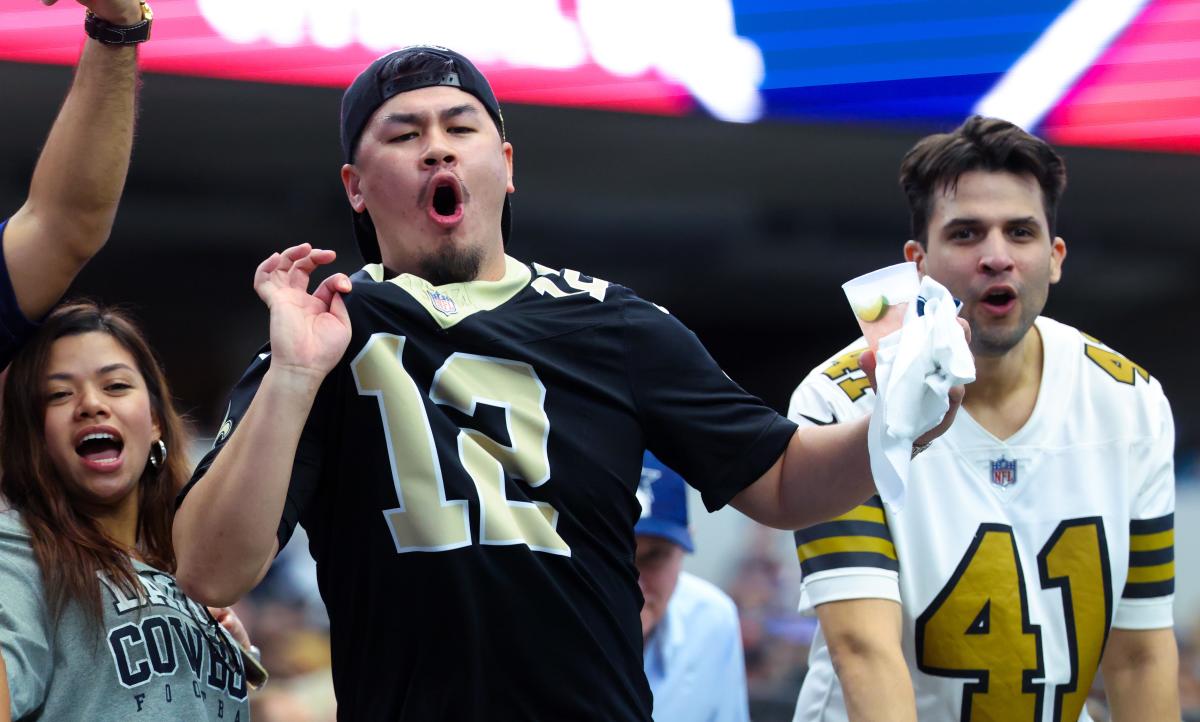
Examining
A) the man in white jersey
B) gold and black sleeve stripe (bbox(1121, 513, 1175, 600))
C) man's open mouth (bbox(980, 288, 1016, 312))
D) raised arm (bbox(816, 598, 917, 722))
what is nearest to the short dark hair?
the man in white jersey

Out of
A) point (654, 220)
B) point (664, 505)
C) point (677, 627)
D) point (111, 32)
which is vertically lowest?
point (677, 627)

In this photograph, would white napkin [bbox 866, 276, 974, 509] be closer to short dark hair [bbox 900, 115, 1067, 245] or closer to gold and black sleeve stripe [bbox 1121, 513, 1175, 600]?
Result: short dark hair [bbox 900, 115, 1067, 245]

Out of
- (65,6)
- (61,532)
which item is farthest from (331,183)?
(61,532)

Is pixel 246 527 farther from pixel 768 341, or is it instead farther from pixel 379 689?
pixel 768 341

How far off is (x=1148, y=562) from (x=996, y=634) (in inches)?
16.9

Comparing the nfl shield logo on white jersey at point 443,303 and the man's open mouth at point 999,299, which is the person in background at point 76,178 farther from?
the man's open mouth at point 999,299

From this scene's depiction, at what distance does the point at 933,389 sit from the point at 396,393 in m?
0.79

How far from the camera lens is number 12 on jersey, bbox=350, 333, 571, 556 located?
2.22 m

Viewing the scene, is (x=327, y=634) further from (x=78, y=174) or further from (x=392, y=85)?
(x=392, y=85)

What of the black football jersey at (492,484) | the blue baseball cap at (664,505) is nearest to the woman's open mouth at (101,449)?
the black football jersey at (492,484)

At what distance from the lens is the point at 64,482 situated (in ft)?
A: 9.26

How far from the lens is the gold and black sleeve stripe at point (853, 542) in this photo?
120 inches

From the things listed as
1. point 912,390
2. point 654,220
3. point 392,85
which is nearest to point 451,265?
point 392,85

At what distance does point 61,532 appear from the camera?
272cm
